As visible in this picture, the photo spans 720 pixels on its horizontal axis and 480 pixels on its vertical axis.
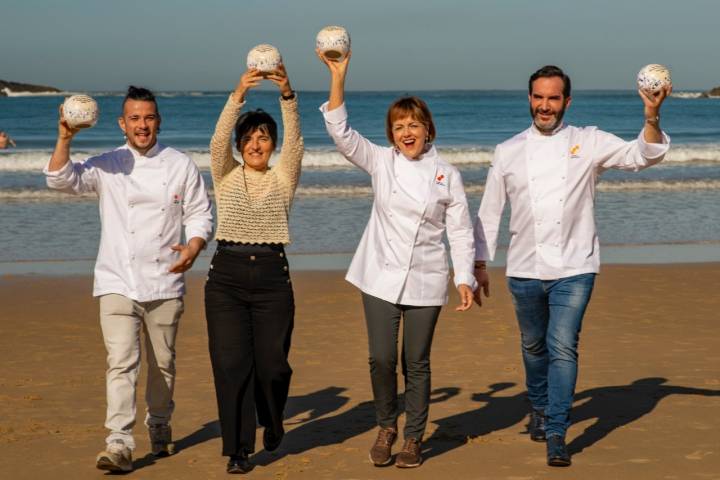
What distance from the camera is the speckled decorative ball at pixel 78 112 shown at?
17.4ft

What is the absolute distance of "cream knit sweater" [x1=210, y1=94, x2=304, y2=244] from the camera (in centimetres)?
553

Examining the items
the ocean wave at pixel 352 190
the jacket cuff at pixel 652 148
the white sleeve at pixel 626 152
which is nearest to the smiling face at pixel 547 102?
the white sleeve at pixel 626 152

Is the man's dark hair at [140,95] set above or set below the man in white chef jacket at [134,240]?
above

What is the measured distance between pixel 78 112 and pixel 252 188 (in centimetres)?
87

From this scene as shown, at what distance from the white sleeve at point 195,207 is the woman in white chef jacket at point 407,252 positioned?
68 centimetres

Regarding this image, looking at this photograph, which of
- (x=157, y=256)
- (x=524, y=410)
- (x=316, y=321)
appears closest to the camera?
(x=157, y=256)

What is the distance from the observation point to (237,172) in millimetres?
5609

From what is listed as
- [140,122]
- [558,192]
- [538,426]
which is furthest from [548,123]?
[140,122]

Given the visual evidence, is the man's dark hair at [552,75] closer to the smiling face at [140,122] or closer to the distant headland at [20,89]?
the smiling face at [140,122]

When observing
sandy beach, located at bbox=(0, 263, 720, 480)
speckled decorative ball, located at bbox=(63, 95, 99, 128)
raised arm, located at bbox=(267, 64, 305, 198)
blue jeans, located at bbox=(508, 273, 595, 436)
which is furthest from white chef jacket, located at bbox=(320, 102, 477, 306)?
speckled decorative ball, located at bbox=(63, 95, 99, 128)

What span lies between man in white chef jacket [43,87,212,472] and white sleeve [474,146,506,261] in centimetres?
134

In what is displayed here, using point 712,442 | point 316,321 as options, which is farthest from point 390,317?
point 316,321

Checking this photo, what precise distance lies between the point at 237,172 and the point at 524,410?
2365 millimetres

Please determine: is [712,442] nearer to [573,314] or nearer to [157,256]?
[573,314]
